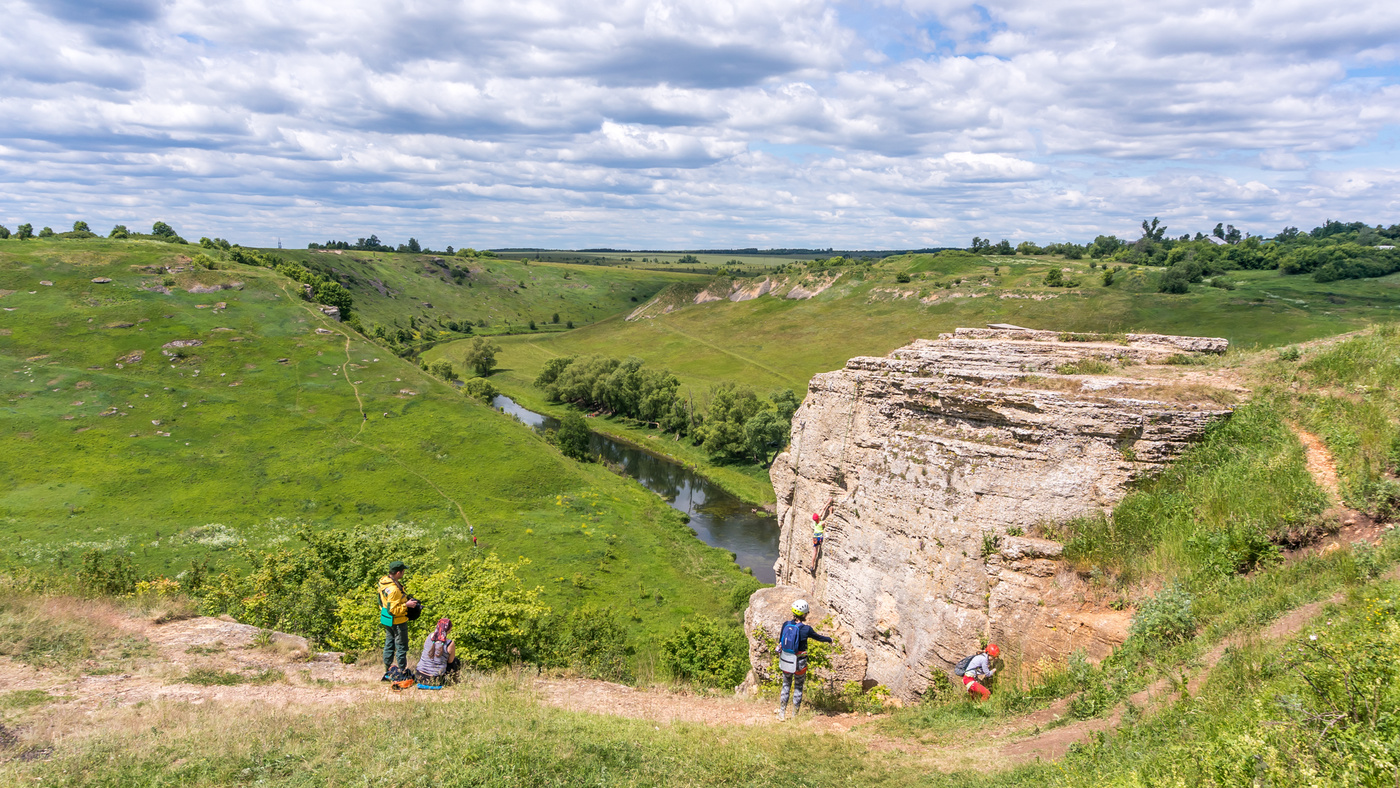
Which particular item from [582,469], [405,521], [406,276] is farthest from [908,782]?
[406,276]

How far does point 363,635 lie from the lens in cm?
1769

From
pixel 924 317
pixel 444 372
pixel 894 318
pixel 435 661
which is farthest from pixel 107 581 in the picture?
pixel 894 318

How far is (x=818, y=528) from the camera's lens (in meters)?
21.9

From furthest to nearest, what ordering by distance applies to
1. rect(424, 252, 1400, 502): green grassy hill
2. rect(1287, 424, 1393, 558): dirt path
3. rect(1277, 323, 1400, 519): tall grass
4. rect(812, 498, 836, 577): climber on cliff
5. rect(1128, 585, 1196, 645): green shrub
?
rect(424, 252, 1400, 502): green grassy hill, rect(812, 498, 836, 577): climber on cliff, rect(1277, 323, 1400, 519): tall grass, rect(1287, 424, 1393, 558): dirt path, rect(1128, 585, 1196, 645): green shrub

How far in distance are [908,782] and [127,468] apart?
61404 mm

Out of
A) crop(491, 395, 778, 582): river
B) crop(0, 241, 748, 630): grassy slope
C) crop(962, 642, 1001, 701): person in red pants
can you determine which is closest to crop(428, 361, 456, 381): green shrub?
crop(0, 241, 748, 630): grassy slope

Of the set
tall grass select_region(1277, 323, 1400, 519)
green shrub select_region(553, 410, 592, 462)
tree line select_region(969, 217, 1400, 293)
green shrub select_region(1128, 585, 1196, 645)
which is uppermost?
tree line select_region(969, 217, 1400, 293)

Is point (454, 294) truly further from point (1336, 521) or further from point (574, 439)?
point (1336, 521)

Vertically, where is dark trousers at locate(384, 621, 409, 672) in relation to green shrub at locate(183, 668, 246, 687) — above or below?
above

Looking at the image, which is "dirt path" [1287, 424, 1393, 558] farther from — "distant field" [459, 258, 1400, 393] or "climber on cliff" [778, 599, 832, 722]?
"distant field" [459, 258, 1400, 393]

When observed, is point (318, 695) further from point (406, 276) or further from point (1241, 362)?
point (406, 276)

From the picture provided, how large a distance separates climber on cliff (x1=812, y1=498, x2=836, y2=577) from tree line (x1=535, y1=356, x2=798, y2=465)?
40.3 m

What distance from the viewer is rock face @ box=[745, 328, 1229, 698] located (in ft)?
45.4

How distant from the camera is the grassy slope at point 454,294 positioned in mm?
153875
